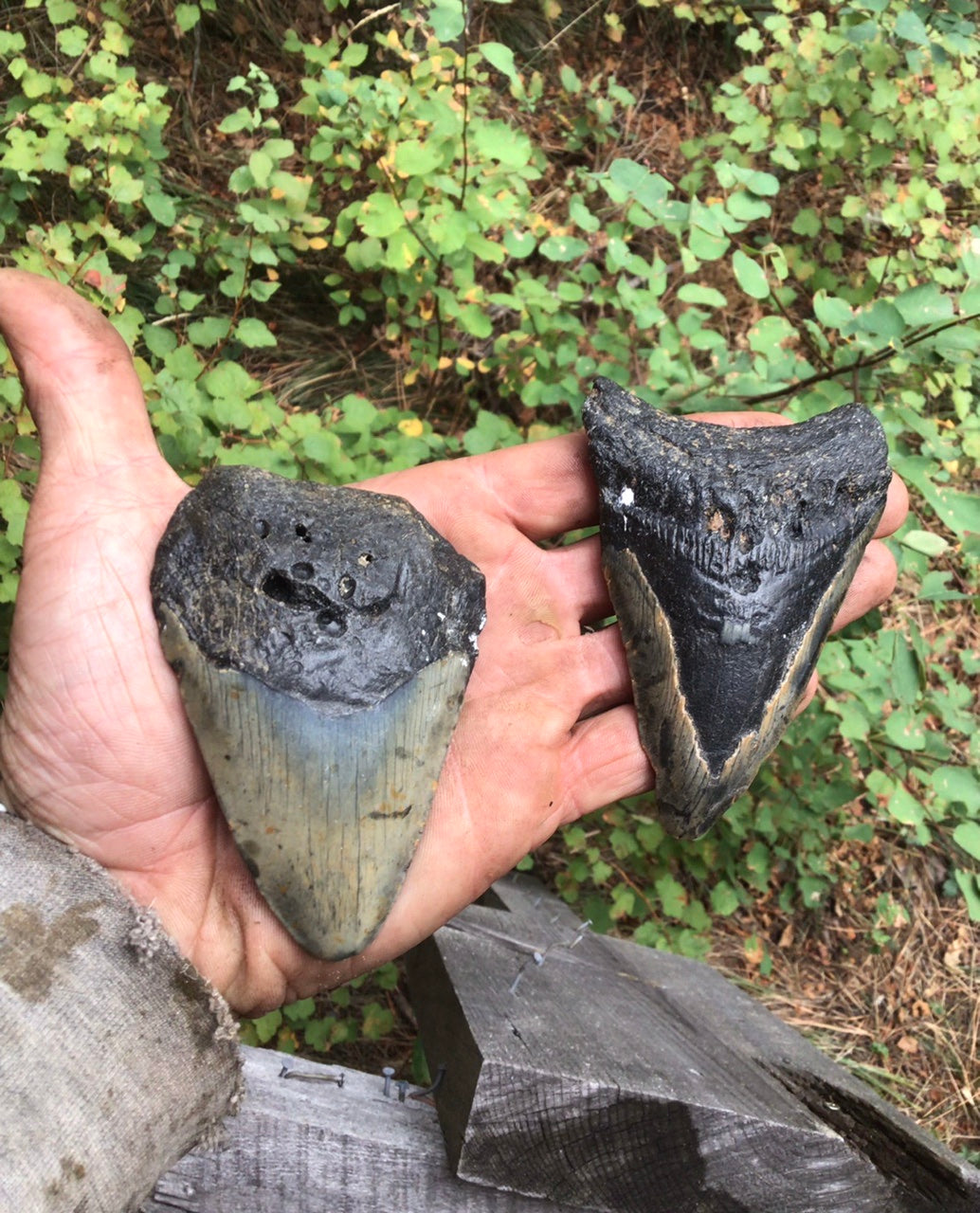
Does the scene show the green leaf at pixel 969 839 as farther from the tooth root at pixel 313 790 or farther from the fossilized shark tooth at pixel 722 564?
the tooth root at pixel 313 790

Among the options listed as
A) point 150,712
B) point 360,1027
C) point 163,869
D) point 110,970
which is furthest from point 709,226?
point 360,1027

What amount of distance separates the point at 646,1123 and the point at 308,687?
833 millimetres

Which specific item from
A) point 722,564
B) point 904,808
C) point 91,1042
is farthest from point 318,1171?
point 904,808

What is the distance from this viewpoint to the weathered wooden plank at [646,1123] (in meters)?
1.49

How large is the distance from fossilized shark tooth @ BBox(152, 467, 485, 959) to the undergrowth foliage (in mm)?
477

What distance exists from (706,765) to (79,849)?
1108 mm

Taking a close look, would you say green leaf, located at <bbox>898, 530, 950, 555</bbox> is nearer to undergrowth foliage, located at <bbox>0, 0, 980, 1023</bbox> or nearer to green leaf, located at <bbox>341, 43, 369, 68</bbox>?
undergrowth foliage, located at <bbox>0, 0, 980, 1023</bbox>

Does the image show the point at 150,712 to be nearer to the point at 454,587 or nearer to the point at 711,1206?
the point at 454,587

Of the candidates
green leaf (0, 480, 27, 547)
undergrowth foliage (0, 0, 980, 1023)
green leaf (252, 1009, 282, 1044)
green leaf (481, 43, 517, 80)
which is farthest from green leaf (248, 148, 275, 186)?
green leaf (252, 1009, 282, 1044)

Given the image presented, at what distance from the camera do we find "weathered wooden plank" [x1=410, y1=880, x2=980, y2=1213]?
1.49 meters

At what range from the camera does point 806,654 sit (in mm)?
1973

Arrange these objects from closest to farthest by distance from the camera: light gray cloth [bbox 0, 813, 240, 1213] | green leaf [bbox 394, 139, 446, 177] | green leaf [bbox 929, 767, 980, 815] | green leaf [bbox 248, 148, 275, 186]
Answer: light gray cloth [bbox 0, 813, 240, 1213], green leaf [bbox 929, 767, 980, 815], green leaf [bbox 394, 139, 446, 177], green leaf [bbox 248, 148, 275, 186]

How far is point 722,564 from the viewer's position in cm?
191

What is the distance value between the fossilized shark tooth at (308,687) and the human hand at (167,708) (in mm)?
67
